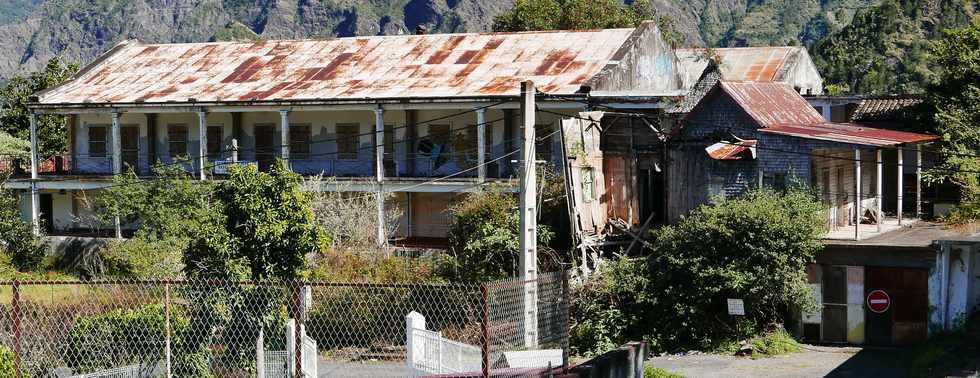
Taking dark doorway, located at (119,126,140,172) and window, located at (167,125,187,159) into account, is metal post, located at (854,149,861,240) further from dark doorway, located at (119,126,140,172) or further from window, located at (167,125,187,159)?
dark doorway, located at (119,126,140,172)

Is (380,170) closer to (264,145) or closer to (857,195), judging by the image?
(264,145)

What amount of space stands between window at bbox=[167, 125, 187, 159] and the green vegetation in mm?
16494

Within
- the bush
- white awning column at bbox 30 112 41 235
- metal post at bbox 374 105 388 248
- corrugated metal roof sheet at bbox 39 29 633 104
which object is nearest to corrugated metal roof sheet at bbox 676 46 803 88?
corrugated metal roof sheet at bbox 39 29 633 104

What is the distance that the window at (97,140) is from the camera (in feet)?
132

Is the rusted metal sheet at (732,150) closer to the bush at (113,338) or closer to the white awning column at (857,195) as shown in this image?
the white awning column at (857,195)

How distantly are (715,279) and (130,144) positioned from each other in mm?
21077

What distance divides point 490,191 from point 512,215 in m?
1.57

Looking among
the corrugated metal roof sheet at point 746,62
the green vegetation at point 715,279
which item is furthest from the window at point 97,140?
the green vegetation at point 715,279

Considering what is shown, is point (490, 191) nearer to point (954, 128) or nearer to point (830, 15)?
point (954, 128)

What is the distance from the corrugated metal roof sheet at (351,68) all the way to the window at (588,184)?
76.3 inches

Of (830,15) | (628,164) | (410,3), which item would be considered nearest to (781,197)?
(628,164)

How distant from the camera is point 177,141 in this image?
3856 cm

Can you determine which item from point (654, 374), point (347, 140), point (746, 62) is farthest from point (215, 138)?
point (654, 374)

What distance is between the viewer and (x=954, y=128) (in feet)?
107
